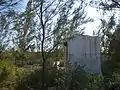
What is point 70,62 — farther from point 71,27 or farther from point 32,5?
point 32,5

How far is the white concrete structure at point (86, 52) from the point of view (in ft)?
53.6

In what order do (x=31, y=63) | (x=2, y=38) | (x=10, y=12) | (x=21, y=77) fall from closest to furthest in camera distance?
1. (x=10, y=12)
2. (x=2, y=38)
3. (x=21, y=77)
4. (x=31, y=63)

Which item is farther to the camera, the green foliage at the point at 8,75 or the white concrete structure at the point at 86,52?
the white concrete structure at the point at 86,52

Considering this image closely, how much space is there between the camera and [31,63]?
16.4 meters

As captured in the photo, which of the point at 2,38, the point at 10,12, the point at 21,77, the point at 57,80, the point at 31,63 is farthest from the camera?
the point at 31,63

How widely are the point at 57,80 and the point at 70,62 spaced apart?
1.92 meters

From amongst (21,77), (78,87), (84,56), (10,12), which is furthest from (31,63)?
(10,12)

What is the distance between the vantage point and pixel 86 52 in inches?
679

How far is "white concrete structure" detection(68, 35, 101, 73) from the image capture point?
53.6 ft

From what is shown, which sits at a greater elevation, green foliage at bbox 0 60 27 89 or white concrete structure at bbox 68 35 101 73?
white concrete structure at bbox 68 35 101 73

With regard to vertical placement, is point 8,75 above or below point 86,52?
below

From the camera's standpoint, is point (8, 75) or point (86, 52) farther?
point (86, 52)

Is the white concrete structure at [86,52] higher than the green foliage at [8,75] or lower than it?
higher

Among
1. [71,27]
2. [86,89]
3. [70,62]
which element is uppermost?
[71,27]
